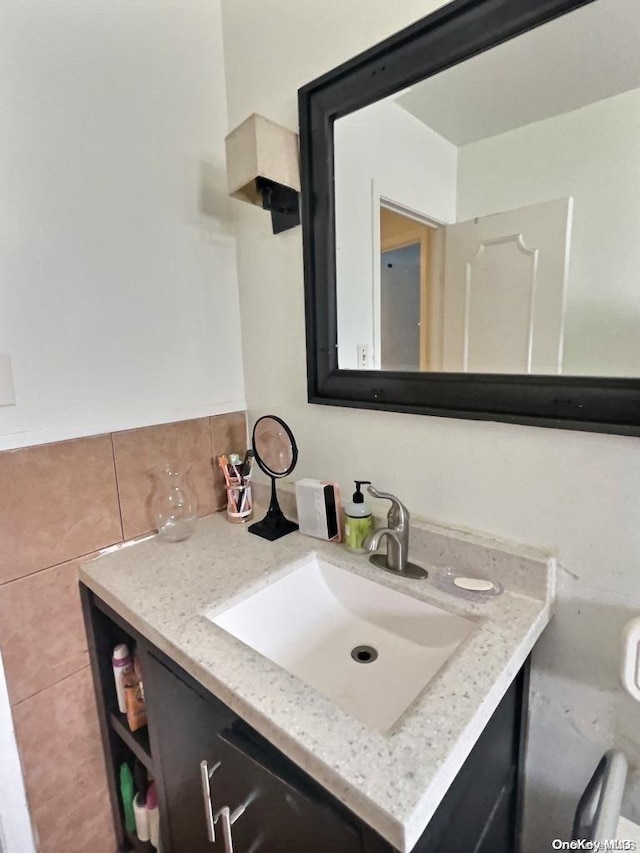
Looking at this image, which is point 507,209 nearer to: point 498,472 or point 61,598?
point 498,472

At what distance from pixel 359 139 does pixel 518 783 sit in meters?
1.36

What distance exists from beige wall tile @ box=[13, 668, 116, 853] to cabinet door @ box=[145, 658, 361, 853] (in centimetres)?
26

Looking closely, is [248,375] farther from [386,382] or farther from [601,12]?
[601,12]

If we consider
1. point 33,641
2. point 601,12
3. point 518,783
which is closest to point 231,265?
point 601,12

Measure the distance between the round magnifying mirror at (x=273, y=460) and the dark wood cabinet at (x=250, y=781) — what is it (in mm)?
385

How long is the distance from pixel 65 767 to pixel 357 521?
864 mm

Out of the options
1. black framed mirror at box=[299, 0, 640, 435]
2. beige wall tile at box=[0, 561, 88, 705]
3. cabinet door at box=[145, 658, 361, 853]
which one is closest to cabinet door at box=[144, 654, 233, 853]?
cabinet door at box=[145, 658, 361, 853]

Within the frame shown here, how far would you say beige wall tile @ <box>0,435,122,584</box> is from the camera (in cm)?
84

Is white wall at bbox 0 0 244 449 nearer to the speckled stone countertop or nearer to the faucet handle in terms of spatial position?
the speckled stone countertop

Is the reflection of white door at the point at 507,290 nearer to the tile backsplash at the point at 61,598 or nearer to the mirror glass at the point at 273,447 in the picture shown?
the mirror glass at the point at 273,447

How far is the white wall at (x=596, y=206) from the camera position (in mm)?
635

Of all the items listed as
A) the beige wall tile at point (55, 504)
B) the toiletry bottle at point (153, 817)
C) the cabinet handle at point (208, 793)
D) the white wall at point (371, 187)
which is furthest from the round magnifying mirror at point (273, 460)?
the toiletry bottle at point (153, 817)

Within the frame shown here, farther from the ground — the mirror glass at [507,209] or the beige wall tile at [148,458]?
the mirror glass at [507,209]

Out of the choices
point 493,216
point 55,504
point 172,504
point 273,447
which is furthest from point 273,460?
point 493,216
